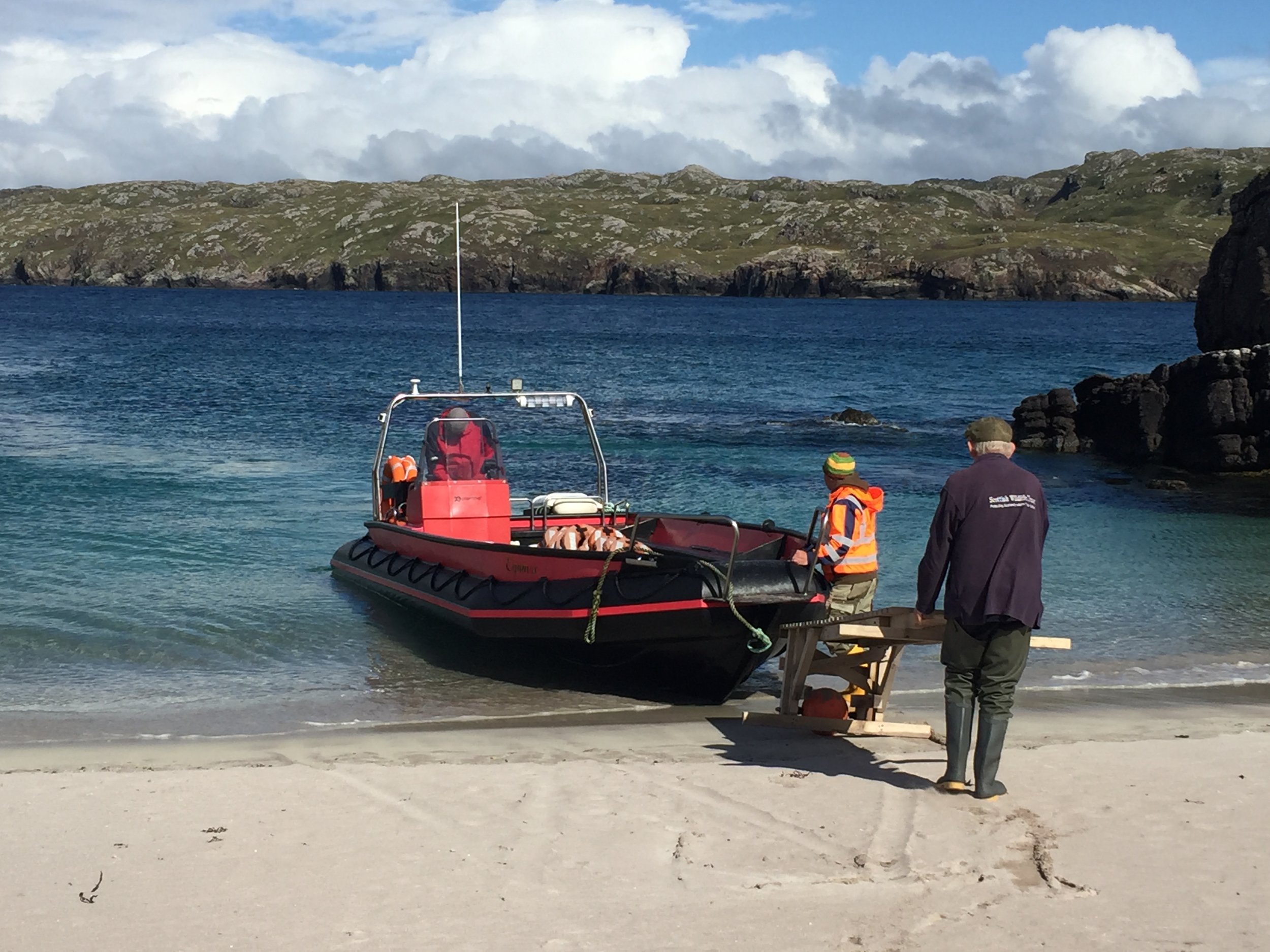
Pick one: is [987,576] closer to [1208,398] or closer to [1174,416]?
[1208,398]

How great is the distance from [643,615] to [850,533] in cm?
193

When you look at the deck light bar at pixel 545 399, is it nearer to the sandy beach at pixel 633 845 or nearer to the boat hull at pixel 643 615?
the boat hull at pixel 643 615

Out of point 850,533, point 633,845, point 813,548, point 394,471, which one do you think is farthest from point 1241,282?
point 633,845

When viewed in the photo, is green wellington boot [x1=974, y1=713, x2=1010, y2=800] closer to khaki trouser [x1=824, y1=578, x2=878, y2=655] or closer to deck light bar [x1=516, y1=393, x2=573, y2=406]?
khaki trouser [x1=824, y1=578, x2=878, y2=655]

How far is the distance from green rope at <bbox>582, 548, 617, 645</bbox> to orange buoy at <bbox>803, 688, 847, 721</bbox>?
2.13m

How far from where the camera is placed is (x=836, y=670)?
8906mm

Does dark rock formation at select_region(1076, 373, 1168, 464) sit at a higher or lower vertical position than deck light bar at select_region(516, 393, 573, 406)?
lower

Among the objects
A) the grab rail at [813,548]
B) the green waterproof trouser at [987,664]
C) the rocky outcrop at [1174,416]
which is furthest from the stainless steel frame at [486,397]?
the rocky outcrop at [1174,416]

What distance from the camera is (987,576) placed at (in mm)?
6781

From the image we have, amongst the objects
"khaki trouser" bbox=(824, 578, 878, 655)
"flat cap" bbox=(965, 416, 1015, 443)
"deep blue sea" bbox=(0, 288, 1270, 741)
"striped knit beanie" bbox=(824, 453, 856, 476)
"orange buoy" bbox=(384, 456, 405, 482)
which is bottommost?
"deep blue sea" bbox=(0, 288, 1270, 741)

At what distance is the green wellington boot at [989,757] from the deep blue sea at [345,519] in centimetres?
388

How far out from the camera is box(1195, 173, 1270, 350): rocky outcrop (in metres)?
33.1

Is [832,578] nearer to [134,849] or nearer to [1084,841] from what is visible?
[1084,841]

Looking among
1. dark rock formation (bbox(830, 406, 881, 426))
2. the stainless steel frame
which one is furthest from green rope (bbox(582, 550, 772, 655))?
dark rock formation (bbox(830, 406, 881, 426))
